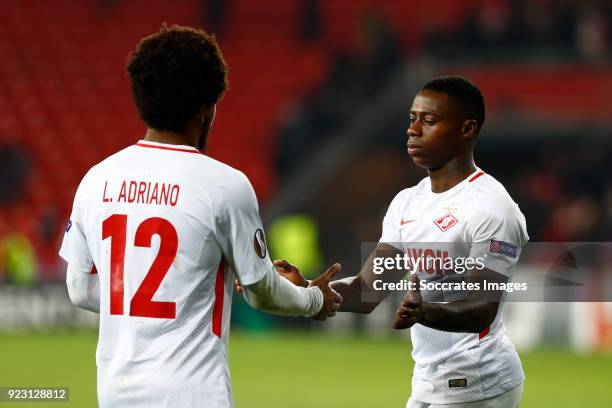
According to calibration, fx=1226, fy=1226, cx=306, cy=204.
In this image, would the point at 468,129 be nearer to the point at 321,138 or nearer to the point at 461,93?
the point at 461,93

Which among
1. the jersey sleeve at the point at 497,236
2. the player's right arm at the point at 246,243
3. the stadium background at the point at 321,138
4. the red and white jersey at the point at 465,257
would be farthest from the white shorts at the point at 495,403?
the stadium background at the point at 321,138

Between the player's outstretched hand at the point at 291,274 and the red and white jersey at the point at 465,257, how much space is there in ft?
1.55

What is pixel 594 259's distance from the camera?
643 inches

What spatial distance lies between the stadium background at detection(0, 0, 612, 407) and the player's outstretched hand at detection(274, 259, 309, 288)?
24.9 ft

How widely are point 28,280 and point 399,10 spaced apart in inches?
449

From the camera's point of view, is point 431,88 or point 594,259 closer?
point 431,88

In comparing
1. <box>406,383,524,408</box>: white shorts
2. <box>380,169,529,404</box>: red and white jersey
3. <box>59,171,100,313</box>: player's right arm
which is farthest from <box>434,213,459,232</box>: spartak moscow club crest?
<box>59,171,100,313</box>: player's right arm

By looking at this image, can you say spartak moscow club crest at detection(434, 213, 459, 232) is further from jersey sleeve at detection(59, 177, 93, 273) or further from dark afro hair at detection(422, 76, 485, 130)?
jersey sleeve at detection(59, 177, 93, 273)

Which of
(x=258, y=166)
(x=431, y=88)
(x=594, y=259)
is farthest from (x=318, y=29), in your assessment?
(x=431, y=88)

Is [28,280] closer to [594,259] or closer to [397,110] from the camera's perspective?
[397,110]

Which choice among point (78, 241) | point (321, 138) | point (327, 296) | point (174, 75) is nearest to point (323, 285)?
point (327, 296)

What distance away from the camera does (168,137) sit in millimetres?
4000

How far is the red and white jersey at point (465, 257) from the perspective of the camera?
466 centimetres

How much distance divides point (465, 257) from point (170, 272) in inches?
53.2
